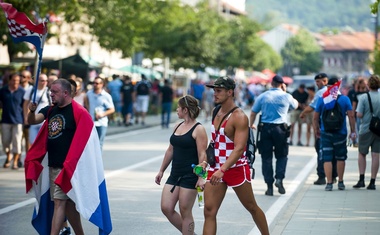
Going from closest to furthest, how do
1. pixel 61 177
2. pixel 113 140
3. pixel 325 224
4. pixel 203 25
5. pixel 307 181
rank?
pixel 61 177, pixel 325 224, pixel 307 181, pixel 113 140, pixel 203 25

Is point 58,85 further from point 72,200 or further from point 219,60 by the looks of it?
point 219,60

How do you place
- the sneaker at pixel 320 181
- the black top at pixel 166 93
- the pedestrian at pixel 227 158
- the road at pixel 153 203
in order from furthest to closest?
1. the black top at pixel 166 93
2. the sneaker at pixel 320 181
3. the road at pixel 153 203
4. the pedestrian at pixel 227 158

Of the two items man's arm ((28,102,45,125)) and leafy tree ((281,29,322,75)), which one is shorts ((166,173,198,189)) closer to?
man's arm ((28,102,45,125))

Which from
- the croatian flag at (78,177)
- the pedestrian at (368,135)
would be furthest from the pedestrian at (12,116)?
the croatian flag at (78,177)

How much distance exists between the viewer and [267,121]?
1412cm

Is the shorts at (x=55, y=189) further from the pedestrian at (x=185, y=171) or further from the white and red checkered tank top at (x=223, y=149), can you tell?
the white and red checkered tank top at (x=223, y=149)

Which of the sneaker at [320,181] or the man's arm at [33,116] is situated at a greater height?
the man's arm at [33,116]

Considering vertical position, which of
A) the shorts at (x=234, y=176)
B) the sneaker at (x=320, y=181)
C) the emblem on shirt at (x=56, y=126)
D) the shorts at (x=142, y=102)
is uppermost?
the emblem on shirt at (x=56, y=126)

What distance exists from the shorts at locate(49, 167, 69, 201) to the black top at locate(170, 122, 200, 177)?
1048mm

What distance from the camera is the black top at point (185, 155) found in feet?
30.1

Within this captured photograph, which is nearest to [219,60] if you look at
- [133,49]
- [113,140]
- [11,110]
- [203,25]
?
[203,25]

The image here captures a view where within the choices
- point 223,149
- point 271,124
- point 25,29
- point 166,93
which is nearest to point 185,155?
point 223,149

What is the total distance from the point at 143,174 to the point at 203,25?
4333cm

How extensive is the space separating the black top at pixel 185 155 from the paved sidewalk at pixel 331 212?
5.82 ft
